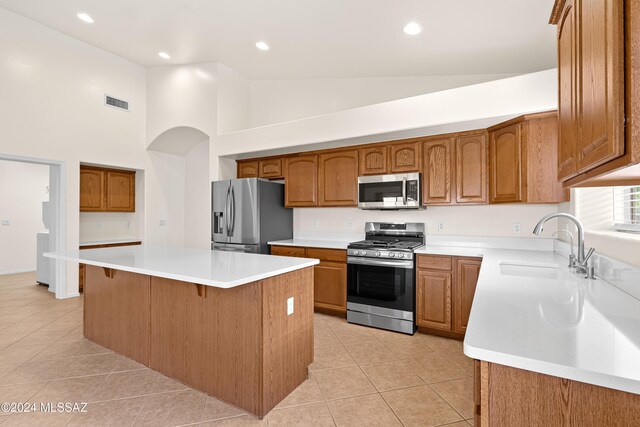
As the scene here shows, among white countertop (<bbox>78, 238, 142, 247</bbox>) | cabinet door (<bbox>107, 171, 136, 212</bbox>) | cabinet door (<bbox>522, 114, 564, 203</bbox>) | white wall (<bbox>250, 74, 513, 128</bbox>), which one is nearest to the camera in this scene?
cabinet door (<bbox>522, 114, 564, 203</bbox>)

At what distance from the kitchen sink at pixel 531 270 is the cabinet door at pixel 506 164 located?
0.82 metres

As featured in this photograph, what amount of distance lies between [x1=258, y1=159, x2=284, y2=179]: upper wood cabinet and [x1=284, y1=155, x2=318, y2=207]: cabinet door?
0.11 metres

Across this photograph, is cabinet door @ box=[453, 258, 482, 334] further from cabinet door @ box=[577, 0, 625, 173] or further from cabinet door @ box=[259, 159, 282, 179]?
cabinet door @ box=[259, 159, 282, 179]

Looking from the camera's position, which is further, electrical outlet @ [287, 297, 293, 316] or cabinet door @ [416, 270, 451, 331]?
cabinet door @ [416, 270, 451, 331]

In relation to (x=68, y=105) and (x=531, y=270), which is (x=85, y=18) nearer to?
(x=68, y=105)

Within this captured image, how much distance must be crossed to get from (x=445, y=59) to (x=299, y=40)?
173 cm

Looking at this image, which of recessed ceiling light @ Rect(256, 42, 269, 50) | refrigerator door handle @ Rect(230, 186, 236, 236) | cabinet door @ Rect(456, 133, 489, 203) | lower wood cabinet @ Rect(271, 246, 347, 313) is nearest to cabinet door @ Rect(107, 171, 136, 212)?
refrigerator door handle @ Rect(230, 186, 236, 236)

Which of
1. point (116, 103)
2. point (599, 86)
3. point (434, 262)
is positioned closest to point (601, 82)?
point (599, 86)

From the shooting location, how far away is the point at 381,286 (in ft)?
10.9

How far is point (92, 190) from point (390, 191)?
4845 millimetres

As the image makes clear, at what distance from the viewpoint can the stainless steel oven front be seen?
3.19m

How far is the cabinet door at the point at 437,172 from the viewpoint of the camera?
10.9 feet

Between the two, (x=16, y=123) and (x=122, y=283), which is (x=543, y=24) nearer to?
(x=122, y=283)

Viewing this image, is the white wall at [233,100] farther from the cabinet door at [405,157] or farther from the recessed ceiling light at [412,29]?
the recessed ceiling light at [412,29]
